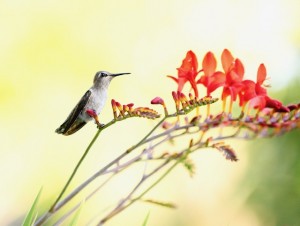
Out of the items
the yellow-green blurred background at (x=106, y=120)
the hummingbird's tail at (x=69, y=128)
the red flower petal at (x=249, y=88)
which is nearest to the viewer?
the hummingbird's tail at (x=69, y=128)

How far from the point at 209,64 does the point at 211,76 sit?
0.08 ft

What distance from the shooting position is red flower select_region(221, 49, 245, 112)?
54.3 inches

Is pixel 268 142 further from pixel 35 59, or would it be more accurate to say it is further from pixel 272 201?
pixel 35 59

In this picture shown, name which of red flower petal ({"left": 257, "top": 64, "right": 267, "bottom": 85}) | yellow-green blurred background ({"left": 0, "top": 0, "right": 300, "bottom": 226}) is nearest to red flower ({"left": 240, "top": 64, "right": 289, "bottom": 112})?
red flower petal ({"left": 257, "top": 64, "right": 267, "bottom": 85})

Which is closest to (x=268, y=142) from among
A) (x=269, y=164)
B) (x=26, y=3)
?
(x=269, y=164)

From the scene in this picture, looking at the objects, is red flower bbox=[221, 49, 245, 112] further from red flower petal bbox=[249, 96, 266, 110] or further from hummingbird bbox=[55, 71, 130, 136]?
hummingbird bbox=[55, 71, 130, 136]

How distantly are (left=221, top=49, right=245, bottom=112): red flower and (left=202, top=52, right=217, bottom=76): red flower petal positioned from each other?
24mm

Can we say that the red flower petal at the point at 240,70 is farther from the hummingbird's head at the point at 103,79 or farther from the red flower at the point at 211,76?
the hummingbird's head at the point at 103,79

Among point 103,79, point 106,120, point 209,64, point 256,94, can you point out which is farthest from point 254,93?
point 106,120

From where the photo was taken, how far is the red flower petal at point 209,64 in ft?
4.68

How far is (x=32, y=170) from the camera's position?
15.6ft

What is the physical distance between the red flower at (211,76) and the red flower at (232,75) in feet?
0.05

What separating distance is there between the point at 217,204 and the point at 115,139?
2.71ft

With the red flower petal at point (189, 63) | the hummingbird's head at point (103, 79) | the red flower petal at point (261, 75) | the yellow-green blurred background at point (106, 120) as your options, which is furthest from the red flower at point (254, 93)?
the yellow-green blurred background at point (106, 120)
